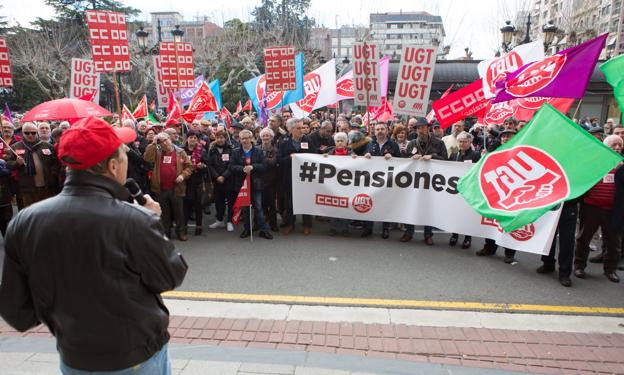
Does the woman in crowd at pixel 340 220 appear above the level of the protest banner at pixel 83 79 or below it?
below

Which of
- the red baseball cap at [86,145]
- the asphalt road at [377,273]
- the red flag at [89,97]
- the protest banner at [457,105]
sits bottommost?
the asphalt road at [377,273]

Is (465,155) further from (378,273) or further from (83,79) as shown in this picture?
(83,79)

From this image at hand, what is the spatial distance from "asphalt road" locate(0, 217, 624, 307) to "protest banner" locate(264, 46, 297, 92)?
4.31 m

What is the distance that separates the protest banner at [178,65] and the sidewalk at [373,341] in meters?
6.73

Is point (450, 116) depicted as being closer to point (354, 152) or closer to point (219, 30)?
point (354, 152)

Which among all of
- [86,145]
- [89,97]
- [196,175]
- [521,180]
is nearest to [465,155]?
[521,180]

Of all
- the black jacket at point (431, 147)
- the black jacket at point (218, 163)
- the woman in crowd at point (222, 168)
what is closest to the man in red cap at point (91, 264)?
the woman in crowd at point (222, 168)

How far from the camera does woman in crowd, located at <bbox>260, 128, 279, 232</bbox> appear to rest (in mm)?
7305

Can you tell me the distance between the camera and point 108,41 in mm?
8039

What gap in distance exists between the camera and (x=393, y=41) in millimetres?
109625

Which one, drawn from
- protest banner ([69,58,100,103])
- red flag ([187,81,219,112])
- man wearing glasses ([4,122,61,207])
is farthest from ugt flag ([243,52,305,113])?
man wearing glasses ([4,122,61,207])

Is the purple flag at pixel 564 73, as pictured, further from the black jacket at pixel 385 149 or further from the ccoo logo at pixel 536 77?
the black jacket at pixel 385 149

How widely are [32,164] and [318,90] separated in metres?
6.75

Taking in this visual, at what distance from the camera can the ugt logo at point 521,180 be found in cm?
415
